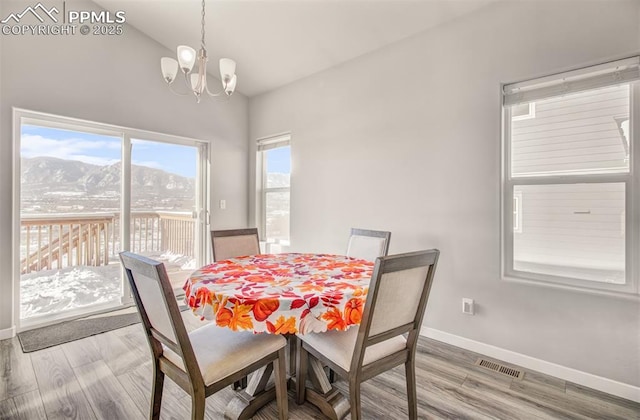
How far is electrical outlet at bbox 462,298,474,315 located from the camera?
7.86 ft

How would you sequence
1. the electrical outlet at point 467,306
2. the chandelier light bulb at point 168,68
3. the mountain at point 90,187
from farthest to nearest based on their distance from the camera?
the mountain at point 90,187 < the electrical outlet at point 467,306 < the chandelier light bulb at point 168,68

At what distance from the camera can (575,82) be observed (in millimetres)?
2000

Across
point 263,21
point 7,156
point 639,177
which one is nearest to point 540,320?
point 639,177

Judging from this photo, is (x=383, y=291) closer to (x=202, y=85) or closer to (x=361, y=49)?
(x=202, y=85)

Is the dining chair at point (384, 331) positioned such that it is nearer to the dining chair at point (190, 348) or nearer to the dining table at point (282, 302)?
the dining table at point (282, 302)

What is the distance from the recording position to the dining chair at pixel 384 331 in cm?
129

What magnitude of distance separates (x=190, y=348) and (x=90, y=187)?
2816 millimetres

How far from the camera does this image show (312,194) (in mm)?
3582

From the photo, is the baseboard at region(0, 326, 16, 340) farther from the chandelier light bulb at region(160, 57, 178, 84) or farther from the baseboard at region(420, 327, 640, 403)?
the baseboard at region(420, 327, 640, 403)

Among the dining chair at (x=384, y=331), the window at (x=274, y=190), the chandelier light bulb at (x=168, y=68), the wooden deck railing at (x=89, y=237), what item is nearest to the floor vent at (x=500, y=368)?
the dining chair at (x=384, y=331)

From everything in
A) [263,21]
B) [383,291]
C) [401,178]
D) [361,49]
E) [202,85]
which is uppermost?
[263,21]

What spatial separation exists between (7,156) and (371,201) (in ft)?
10.6

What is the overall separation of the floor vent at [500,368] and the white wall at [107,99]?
333cm

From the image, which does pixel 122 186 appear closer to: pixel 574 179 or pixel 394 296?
pixel 394 296
